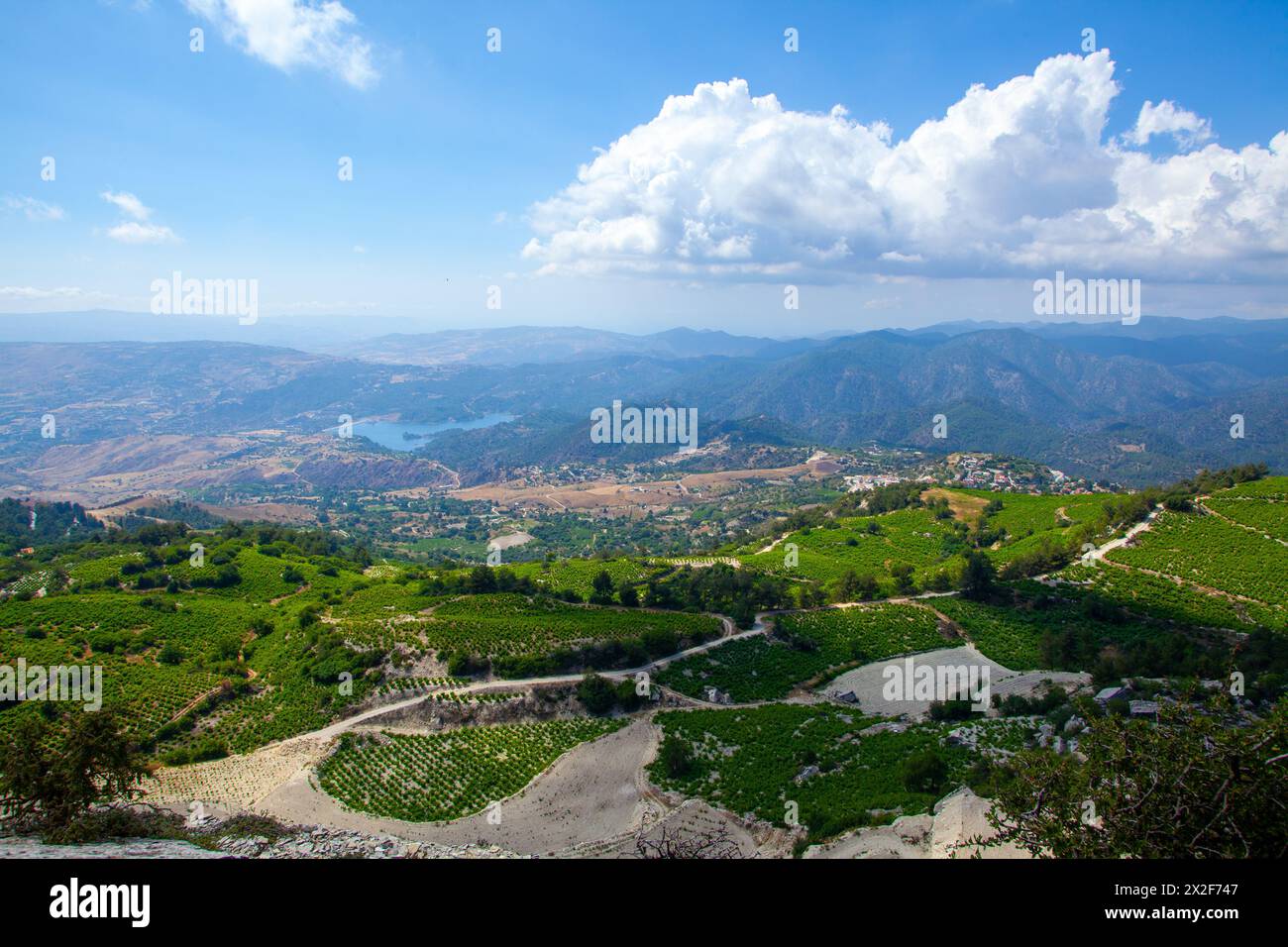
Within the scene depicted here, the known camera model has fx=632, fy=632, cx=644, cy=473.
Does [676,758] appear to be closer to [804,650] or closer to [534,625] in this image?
[534,625]

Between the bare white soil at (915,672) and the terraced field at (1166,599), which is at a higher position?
the terraced field at (1166,599)

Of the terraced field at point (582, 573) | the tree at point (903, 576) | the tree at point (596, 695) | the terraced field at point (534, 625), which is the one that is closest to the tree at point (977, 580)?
the tree at point (903, 576)

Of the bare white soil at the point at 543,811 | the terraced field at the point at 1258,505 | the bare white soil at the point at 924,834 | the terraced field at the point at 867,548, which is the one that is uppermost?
the terraced field at the point at 1258,505

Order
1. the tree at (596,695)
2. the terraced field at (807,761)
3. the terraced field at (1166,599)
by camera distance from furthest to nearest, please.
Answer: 1. the terraced field at (1166,599)
2. the tree at (596,695)
3. the terraced field at (807,761)

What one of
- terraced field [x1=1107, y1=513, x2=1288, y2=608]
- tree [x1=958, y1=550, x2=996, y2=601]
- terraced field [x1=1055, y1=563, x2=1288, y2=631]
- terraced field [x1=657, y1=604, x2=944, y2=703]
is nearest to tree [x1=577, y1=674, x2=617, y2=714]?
terraced field [x1=657, y1=604, x2=944, y2=703]

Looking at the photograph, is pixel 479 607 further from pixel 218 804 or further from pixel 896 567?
pixel 896 567

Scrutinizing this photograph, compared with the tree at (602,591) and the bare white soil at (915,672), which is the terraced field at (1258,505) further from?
the tree at (602,591)

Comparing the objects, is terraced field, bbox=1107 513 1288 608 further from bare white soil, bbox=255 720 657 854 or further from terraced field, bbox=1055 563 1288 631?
bare white soil, bbox=255 720 657 854
